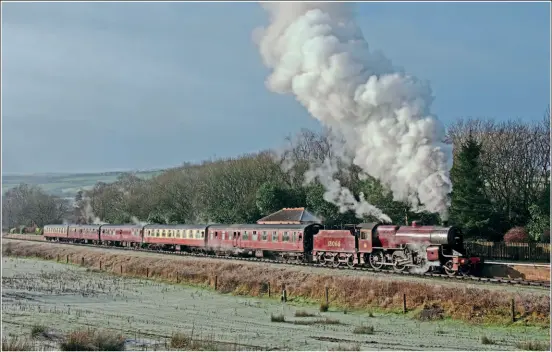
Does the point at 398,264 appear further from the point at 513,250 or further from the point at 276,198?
the point at 276,198

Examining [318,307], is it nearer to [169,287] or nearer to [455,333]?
[455,333]

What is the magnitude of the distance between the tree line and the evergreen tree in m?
0.07

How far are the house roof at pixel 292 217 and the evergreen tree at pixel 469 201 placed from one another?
1217cm

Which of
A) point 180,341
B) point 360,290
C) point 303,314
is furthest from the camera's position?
point 360,290

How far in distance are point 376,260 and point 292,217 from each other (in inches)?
715

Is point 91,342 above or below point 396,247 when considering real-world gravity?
below

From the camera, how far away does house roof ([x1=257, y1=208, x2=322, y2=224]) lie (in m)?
47.4

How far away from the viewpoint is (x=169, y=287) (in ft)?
115

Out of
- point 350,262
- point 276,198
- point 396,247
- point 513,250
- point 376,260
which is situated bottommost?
point 350,262

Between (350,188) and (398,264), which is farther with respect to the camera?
(350,188)

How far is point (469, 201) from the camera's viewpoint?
129ft

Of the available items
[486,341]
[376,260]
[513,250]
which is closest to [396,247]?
[376,260]

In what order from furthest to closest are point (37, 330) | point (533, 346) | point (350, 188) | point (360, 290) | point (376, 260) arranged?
point (350, 188), point (376, 260), point (360, 290), point (37, 330), point (533, 346)

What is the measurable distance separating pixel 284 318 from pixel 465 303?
7.15 meters
